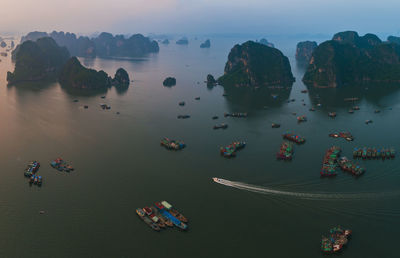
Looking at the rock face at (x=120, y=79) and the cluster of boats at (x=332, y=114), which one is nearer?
the cluster of boats at (x=332, y=114)

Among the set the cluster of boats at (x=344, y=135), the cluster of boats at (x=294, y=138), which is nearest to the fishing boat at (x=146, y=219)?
the cluster of boats at (x=294, y=138)

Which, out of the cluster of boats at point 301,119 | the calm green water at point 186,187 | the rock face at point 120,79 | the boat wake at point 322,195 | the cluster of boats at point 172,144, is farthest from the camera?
the rock face at point 120,79

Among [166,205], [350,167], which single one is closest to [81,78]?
[166,205]

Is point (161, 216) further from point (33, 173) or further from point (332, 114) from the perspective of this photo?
point (332, 114)

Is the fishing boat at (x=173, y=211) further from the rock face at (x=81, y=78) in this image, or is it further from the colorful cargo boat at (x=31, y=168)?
the rock face at (x=81, y=78)

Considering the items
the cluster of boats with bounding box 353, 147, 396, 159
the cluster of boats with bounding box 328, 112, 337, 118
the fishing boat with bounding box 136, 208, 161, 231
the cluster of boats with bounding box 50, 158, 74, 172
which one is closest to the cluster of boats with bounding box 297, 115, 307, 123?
the cluster of boats with bounding box 328, 112, 337, 118

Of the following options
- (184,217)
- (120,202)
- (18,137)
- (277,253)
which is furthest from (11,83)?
(277,253)

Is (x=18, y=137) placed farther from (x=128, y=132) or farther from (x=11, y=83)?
(x=11, y=83)
